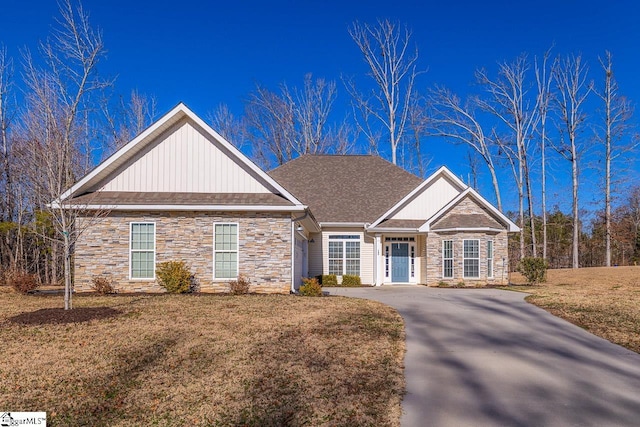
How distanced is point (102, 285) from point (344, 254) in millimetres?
A: 11164

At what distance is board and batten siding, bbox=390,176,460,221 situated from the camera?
74.9ft

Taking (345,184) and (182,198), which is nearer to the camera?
(182,198)

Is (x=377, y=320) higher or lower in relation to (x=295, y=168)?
lower

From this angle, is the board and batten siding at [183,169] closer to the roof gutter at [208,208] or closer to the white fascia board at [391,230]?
the roof gutter at [208,208]

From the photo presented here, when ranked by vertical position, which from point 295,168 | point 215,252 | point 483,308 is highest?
point 295,168

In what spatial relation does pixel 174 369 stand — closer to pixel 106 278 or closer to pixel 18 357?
pixel 18 357

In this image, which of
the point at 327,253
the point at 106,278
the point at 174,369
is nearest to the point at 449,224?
the point at 327,253

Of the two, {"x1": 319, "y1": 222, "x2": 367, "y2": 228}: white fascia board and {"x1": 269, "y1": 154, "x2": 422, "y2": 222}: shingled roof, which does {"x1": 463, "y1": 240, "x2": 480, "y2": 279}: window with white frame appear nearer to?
{"x1": 269, "y1": 154, "x2": 422, "y2": 222}: shingled roof

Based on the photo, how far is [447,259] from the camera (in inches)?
830

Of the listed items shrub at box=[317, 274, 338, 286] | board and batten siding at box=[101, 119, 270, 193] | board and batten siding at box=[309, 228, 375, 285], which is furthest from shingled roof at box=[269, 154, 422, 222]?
board and batten siding at box=[101, 119, 270, 193]

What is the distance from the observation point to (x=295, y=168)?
27.8m

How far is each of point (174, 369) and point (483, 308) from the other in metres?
9.16

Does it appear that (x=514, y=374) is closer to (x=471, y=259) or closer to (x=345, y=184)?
(x=471, y=259)

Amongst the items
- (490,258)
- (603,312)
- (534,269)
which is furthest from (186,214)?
(534,269)
